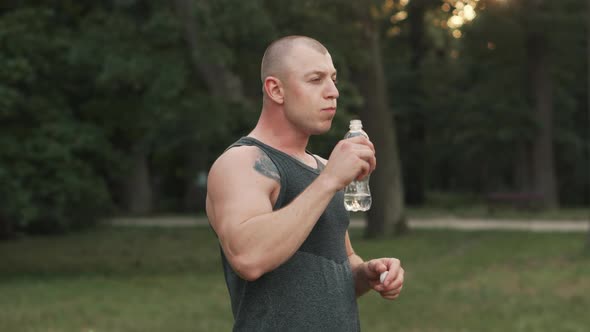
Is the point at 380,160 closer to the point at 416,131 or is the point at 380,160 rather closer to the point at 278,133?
the point at 278,133

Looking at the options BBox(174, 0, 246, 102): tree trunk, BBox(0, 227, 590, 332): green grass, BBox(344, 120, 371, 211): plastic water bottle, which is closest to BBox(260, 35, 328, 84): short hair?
BBox(344, 120, 371, 211): plastic water bottle

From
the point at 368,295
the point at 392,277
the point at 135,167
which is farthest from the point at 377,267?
the point at 135,167

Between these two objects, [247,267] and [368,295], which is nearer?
[247,267]

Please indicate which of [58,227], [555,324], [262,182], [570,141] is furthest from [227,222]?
[570,141]

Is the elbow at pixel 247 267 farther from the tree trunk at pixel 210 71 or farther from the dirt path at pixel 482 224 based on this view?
the dirt path at pixel 482 224

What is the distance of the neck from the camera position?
122 inches

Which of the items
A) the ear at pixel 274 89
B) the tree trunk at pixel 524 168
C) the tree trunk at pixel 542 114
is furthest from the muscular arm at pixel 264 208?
the tree trunk at pixel 524 168

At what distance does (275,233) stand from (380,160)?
20.6 m

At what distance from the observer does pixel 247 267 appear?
2.79m

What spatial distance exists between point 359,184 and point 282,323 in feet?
1.81

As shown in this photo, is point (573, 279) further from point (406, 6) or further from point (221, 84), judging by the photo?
point (406, 6)

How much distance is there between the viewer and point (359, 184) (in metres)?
3.22

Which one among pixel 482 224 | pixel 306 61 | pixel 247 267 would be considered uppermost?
pixel 306 61

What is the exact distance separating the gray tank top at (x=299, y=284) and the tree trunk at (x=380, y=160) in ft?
65.4
